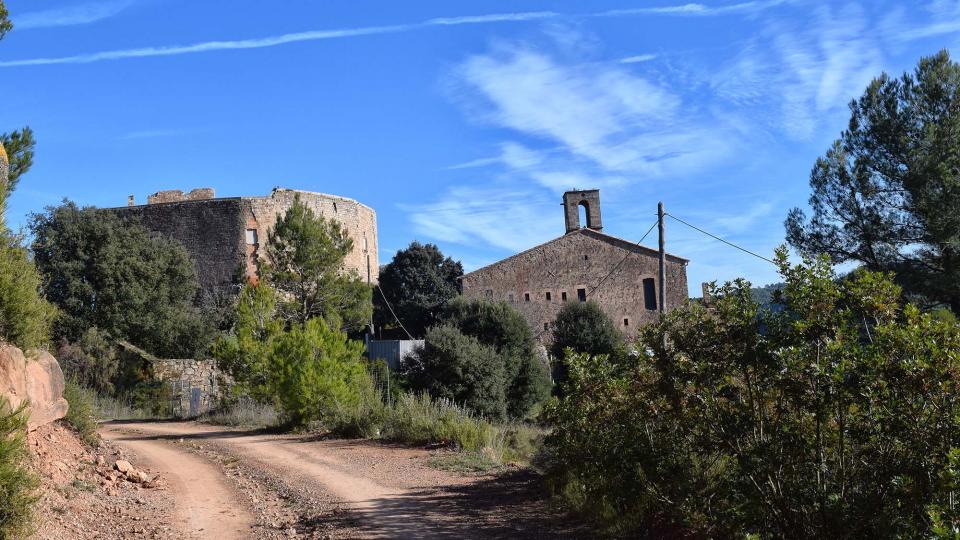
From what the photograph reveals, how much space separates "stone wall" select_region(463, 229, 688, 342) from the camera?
145 feet

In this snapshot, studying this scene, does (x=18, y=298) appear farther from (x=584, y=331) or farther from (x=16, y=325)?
(x=584, y=331)

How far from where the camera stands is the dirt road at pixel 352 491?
25.8ft

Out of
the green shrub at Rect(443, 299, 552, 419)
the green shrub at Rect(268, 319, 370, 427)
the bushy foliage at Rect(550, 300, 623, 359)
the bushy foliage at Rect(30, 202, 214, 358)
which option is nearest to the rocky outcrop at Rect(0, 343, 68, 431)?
Answer: the green shrub at Rect(268, 319, 370, 427)

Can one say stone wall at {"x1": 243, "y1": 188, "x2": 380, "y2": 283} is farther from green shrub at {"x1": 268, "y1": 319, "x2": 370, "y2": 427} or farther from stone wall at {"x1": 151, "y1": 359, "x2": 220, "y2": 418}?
green shrub at {"x1": 268, "y1": 319, "x2": 370, "y2": 427}

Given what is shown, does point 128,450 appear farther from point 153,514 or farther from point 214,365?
point 214,365

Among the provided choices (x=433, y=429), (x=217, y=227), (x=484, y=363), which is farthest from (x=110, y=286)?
(x=433, y=429)

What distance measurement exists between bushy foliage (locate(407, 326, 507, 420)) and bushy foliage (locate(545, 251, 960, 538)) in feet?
69.3

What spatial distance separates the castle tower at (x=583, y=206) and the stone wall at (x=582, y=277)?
117cm

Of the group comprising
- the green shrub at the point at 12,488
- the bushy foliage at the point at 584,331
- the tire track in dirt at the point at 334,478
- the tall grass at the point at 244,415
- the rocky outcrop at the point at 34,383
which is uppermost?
the bushy foliage at the point at 584,331

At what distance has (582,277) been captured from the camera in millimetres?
44875

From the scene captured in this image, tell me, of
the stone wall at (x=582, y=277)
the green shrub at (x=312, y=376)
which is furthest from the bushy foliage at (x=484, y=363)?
the stone wall at (x=582, y=277)

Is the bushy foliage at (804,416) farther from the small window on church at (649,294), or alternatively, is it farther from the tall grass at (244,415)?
the small window on church at (649,294)

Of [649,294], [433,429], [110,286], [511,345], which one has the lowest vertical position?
[433,429]

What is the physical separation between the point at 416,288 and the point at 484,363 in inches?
858
